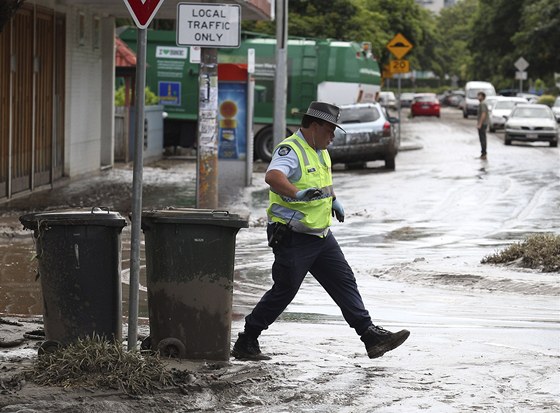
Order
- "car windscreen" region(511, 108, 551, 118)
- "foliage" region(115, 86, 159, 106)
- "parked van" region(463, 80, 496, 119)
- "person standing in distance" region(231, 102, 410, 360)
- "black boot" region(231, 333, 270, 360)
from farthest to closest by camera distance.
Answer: "parked van" region(463, 80, 496, 119), "car windscreen" region(511, 108, 551, 118), "foliage" region(115, 86, 159, 106), "black boot" region(231, 333, 270, 360), "person standing in distance" region(231, 102, 410, 360)

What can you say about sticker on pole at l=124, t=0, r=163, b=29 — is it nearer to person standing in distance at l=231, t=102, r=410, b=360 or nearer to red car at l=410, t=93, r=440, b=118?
person standing in distance at l=231, t=102, r=410, b=360

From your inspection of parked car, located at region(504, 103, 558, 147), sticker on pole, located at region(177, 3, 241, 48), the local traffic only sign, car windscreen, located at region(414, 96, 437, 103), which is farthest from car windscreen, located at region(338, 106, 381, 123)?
car windscreen, located at region(414, 96, 437, 103)

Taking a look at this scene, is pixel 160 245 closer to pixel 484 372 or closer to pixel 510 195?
pixel 484 372

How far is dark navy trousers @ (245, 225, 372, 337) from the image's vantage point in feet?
28.0

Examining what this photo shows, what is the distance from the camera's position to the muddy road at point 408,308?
772 cm

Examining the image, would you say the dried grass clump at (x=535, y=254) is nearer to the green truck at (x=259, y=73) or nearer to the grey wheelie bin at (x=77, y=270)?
the grey wheelie bin at (x=77, y=270)

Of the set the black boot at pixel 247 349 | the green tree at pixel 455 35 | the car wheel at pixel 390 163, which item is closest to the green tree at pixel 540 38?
the car wheel at pixel 390 163

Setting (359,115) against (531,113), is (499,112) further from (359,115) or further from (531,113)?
(359,115)

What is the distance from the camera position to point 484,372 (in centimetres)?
843

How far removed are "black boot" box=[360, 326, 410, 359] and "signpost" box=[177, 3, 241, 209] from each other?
7.54 metres

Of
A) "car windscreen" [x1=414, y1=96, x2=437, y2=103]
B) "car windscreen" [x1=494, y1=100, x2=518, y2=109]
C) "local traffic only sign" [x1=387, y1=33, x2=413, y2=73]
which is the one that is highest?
"local traffic only sign" [x1=387, y1=33, x2=413, y2=73]

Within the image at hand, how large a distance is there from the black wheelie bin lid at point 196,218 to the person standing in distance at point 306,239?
409mm

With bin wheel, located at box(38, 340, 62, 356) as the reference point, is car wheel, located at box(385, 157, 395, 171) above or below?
below

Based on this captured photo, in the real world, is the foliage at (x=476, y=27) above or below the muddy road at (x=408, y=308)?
above
